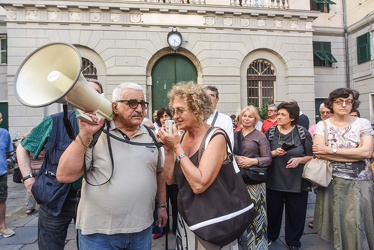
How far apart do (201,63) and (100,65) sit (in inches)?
191

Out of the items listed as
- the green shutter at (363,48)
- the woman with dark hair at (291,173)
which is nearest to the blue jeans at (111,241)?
the woman with dark hair at (291,173)

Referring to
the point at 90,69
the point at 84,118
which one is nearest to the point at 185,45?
the point at 90,69

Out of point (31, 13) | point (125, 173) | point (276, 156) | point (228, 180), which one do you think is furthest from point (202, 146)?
point (31, 13)

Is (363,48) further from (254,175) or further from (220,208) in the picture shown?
(220,208)

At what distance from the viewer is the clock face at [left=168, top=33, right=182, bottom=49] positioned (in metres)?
11.8

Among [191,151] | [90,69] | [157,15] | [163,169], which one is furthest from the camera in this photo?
[157,15]

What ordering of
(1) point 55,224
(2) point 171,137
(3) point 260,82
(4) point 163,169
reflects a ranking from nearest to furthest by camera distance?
(2) point 171,137 → (4) point 163,169 → (1) point 55,224 → (3) point 260,82

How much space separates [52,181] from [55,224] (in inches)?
16.7

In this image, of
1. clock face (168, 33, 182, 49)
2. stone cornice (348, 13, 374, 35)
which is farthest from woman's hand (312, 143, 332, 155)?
stone cornice (348, 13, 374, 35)

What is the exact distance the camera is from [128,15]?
11.5m

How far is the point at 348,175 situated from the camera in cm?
292

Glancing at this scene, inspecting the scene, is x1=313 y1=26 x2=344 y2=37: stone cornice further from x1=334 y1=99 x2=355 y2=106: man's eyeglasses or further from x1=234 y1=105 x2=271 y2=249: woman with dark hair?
x1=234 y1=105 x2=271 y2=249: woman with dark hair

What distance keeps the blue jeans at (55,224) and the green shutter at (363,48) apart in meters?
16.8

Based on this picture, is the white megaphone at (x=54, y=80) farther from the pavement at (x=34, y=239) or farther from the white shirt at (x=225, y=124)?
the pavement at (x=34, y=239)
